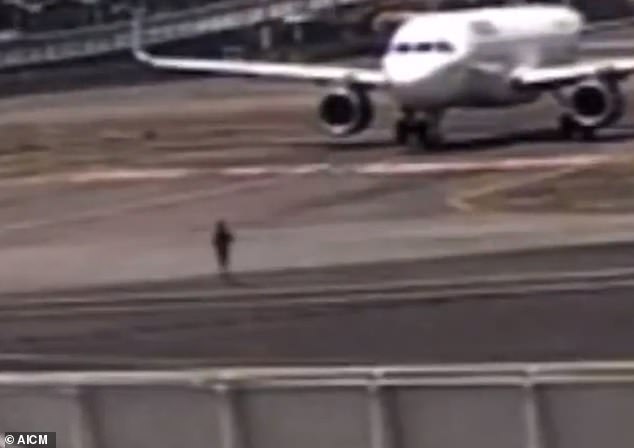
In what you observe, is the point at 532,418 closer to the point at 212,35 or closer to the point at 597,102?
the point at 597,102

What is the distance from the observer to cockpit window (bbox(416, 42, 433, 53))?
52812 millimetres

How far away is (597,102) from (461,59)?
4252mm

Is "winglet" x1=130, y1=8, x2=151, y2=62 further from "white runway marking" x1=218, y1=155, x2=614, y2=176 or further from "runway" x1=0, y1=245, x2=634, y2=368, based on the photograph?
"runway" x1=0, y1=245, x2=634, y2=368

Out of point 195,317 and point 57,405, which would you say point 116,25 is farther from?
point 57,405

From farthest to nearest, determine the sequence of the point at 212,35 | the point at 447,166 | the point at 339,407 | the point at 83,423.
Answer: the point at 212,35 < the point at 447,166 < the point at 83,423 < the point at 339,407

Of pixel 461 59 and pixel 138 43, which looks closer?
pixel 461 59

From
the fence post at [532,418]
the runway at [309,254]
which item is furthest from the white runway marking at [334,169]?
the fence post at [532,418]

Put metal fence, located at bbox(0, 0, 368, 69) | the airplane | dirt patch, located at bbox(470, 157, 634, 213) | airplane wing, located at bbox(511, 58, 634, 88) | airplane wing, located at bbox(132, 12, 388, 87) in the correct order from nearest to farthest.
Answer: dirt patch, located at bbox(470, 157, 634, 213) < the airplane < airplane wing, located at bbox(511, 58, 634, 88) < airplane wing, located at bbox(132, 12, 388, 87) < metal fence, located at bbox(0, 0, 368, 69)

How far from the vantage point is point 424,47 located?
174 feet

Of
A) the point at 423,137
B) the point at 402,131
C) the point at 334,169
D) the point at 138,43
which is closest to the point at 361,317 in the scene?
the point at 334,169

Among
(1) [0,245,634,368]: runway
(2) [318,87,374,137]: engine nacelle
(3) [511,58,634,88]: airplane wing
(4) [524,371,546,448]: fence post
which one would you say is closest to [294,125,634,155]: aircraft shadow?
(2) [318,87,374,137]: engine nacelle

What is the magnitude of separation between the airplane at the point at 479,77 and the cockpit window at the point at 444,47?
0.03 m

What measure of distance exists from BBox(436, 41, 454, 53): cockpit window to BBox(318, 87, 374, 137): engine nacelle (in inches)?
236

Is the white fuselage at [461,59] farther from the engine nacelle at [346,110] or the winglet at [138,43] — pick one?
the winglet at [138,43]
